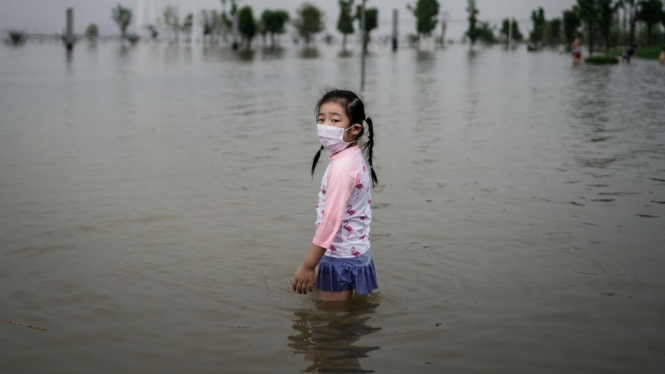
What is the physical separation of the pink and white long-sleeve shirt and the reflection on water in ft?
1.36

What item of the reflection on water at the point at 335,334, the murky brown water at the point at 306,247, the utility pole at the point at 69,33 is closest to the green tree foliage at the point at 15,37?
the utility pole at the point at 69,33

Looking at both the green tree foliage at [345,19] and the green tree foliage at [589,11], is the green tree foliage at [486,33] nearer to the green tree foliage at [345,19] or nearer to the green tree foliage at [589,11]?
the green tree foliage at [345,19]

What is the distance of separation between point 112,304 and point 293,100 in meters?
15.0

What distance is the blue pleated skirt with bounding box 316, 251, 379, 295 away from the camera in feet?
14.2

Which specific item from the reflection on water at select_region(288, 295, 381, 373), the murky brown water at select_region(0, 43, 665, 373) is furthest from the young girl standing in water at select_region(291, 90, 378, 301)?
the murky brown water at select_region(0, 43, 665, 373)

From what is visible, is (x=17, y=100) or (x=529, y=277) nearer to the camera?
(x=529, y=277)

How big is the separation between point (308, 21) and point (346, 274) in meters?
118

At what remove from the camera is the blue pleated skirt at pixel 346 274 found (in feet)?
14.2

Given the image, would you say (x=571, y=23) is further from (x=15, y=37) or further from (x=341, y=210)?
(x=341, y=210)

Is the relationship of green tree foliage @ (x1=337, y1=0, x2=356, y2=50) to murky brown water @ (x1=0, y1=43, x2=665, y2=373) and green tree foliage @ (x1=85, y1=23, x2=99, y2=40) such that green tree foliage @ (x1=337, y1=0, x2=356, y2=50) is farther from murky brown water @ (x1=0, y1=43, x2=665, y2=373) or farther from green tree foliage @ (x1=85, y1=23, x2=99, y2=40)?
murky brown water @ (x1=0, y1=43, x2=665, y2=373)

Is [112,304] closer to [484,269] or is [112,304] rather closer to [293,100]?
[484,269]

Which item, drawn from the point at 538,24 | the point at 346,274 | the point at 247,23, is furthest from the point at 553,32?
the point at 346,274

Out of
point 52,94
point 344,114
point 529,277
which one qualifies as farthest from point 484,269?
point 52,94

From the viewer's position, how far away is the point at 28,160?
34.3ft
